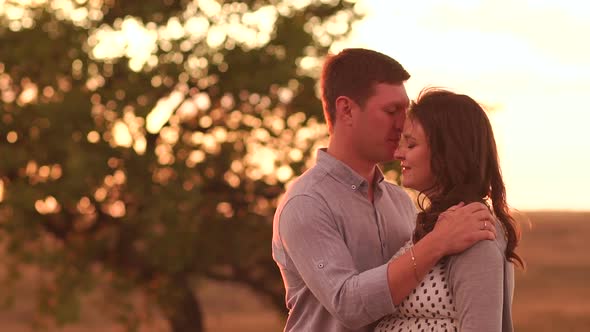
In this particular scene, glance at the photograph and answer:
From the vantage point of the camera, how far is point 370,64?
4492 millimetres

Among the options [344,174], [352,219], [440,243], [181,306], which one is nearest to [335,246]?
[352,219]

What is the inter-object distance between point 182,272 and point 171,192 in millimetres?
2328

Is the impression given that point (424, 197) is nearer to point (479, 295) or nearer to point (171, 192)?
point (479, 295)

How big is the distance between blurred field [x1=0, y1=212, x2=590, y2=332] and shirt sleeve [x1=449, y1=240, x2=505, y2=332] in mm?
22210

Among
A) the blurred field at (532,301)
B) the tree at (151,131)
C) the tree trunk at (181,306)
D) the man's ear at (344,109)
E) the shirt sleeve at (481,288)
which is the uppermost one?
the man's ear at (344,109)

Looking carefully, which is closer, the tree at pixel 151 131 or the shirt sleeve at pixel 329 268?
the shirt sleeve at pixel 329 268

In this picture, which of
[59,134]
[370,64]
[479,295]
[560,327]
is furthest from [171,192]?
[560,327]

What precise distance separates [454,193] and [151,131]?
1205cm

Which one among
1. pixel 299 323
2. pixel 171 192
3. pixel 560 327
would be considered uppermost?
pixel 299 323

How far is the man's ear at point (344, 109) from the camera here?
447 cm

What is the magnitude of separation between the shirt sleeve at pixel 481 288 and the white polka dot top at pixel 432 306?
13cm

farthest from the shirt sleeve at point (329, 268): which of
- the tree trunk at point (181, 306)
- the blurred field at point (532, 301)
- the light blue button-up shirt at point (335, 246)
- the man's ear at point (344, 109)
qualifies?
the blurred field at point (532, 301)

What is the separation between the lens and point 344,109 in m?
4.50

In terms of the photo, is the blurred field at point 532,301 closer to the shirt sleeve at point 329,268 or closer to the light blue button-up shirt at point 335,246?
the light blue button-up shirt at point 335,246
